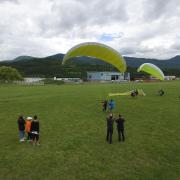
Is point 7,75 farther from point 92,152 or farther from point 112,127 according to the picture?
point 92,152

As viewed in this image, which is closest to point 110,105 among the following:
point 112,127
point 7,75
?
point 112,127

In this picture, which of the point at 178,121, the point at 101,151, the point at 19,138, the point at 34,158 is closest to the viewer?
the point at 34,158

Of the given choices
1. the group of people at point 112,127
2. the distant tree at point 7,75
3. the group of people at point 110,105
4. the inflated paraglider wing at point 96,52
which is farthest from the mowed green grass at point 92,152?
the distant tree at point 7,75

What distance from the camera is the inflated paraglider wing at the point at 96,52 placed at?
69.5ft

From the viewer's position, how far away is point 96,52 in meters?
22.5

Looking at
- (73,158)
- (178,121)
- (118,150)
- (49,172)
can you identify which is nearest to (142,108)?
(178,121)

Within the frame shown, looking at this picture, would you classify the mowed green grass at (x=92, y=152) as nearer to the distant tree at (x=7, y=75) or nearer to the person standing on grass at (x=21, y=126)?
the person standing on grass at (x=21, y=126)

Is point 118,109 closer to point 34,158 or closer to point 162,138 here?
point 162,138

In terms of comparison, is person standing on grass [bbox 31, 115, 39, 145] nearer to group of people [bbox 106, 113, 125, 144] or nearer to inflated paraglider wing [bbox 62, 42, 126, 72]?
group of people [bbox 106, 113, 125, 144]

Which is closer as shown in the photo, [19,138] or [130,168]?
[130,168]

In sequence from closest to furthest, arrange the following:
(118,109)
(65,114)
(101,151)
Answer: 1. (101,151)
2. (65,114)
3. (118,109)

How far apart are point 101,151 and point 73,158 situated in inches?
67.6

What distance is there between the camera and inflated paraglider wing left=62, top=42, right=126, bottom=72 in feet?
69.5

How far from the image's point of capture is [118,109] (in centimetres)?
2812
